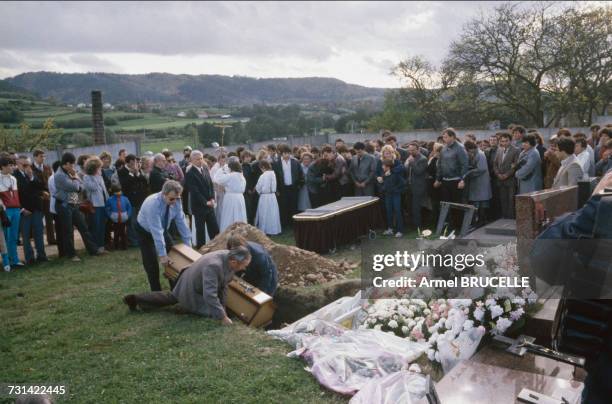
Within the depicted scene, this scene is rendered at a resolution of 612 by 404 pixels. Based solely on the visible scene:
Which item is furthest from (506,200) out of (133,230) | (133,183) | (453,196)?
(133,230)

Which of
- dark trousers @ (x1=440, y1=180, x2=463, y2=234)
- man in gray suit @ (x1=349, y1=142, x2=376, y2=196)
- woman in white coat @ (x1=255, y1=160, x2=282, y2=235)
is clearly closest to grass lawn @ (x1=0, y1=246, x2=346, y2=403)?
woman in white coat @ (x1=255, y1=160, x2=282, y2=235)

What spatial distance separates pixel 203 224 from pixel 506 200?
6.13m

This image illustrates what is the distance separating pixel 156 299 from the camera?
6.61m

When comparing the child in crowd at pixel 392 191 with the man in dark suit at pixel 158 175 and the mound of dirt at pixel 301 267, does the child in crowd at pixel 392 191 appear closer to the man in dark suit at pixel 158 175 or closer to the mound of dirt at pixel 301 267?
the mound of dirt at pixel 301 267

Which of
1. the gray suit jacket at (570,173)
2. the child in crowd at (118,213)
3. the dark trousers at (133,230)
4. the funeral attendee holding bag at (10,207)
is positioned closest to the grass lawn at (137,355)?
the funeral attendee holding bag at (10,207)

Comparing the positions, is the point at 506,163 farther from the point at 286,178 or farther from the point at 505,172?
the point at 286,178

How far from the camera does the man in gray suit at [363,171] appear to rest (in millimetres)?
11414

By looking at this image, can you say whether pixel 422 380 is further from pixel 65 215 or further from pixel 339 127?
pixel 339 127

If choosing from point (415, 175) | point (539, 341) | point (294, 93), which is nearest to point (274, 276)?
point (539, 341)

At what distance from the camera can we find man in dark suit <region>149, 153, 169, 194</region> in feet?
35.4

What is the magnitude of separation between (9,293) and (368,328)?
5.71 meters

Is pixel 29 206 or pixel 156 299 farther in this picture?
pixel 29 206

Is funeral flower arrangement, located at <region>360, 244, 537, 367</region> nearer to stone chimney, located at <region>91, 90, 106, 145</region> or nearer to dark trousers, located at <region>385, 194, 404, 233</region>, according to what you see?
dark trousers, located at <region>385, 194, 404, 233</region>

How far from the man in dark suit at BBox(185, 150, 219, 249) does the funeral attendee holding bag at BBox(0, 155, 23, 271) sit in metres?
3.05
